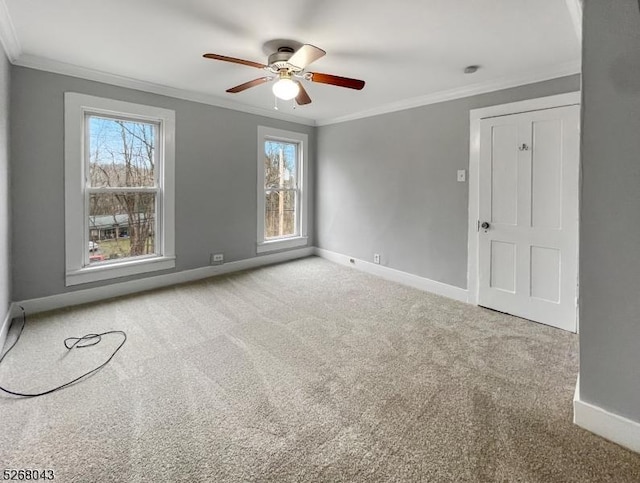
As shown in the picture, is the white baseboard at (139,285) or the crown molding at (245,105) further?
the white baseboard at (139,285)

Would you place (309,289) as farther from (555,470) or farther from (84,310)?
(555,470)

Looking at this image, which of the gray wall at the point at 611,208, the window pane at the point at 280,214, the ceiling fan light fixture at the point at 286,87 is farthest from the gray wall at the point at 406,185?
the ceiling fan light fixture at the point at 286,87

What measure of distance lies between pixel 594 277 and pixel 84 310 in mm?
4093

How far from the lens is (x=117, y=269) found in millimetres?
3637

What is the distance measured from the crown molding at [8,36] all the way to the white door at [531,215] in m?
4.00

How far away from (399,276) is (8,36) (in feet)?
14.5

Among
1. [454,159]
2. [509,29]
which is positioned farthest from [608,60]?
[454,159]

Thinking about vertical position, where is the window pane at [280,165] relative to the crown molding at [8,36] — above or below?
below

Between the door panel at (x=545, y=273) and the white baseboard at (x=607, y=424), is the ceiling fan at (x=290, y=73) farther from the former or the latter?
the white baseboard at (x=607, y=424)

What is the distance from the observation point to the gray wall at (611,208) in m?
1.51

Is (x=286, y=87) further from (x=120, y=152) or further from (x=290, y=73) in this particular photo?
(x=120, y=152)

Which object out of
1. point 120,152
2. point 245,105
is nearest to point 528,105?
point 245,105

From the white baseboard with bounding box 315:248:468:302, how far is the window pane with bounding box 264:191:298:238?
69 cm

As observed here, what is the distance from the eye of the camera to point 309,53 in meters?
2.26
